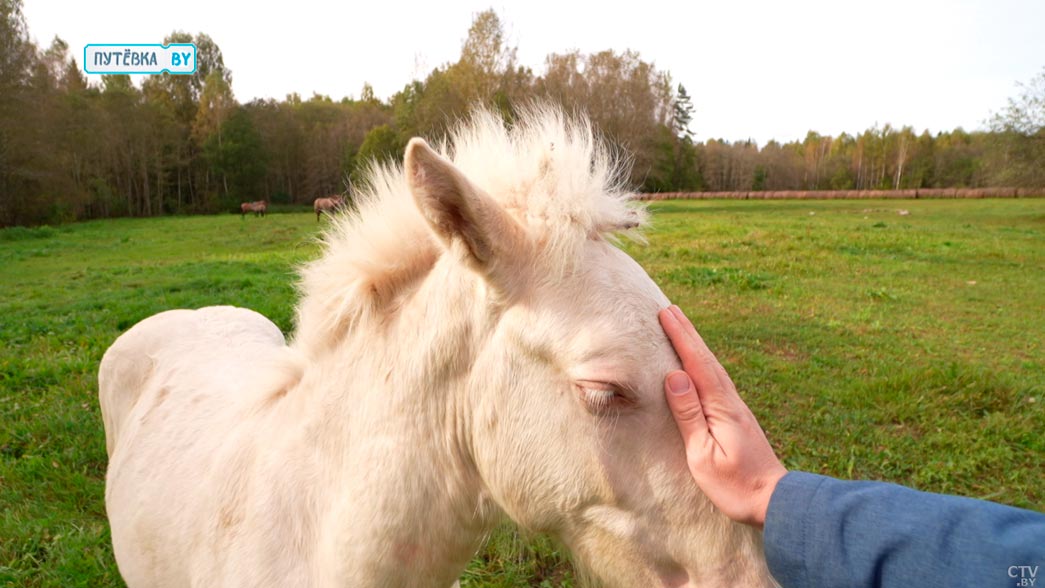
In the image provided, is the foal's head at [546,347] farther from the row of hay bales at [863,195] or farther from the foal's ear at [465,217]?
the row of hay bales at [863,195]

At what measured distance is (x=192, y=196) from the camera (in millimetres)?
50844

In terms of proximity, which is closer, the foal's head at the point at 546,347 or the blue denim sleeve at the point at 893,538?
the blue denim sleeve at the point at 893,538

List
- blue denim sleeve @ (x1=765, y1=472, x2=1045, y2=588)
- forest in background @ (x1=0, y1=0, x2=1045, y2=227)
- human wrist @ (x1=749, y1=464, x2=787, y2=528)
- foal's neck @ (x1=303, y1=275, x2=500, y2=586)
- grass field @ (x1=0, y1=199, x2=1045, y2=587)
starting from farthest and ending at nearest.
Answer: forest in background @ (x1=0, y1=0, x2=1045, y2=227) → grass field @ (x1=0, y1=199, x2=1045, y2=587) → foal's neck @ (x1=303, y1=275, x2=500, y2=586) → human wrist @ (x1=749, y1=464, x2=787, y2=528) → blue denim sleeve @ (x1=765, y1=472, x2=1045, y2=588)

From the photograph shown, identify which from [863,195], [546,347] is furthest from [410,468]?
[863,195]

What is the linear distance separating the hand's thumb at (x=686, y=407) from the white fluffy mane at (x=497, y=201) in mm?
411

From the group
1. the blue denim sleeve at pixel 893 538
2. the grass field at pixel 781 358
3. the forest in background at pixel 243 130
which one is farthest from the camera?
the forest in background at pixel 243 130

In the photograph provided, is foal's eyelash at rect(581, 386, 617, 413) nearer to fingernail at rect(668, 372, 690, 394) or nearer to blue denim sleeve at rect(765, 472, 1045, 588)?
fingernail at rect(668, 372, 690, 394)

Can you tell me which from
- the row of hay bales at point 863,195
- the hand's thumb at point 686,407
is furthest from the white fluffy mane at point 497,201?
the row of hay bales at point 863,195

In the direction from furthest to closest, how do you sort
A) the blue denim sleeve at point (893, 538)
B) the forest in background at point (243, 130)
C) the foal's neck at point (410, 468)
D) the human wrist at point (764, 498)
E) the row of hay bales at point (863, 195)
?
the row of hay bales at point (863, 195) → the forest in background at point (243, 130) → the foal's neck at point (410, 468) → the human wrist at point (764, 498) → the blue denim sleeve at point (893, 538)

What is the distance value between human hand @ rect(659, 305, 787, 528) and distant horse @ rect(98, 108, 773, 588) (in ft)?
0.14

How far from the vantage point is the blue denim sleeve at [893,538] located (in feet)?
3.53

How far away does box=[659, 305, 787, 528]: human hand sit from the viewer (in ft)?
4.25

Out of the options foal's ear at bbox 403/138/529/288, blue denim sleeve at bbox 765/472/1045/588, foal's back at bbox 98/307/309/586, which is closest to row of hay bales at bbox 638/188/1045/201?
foal's back at bbox 98/307/309/586

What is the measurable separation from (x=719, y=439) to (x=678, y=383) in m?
0.16
